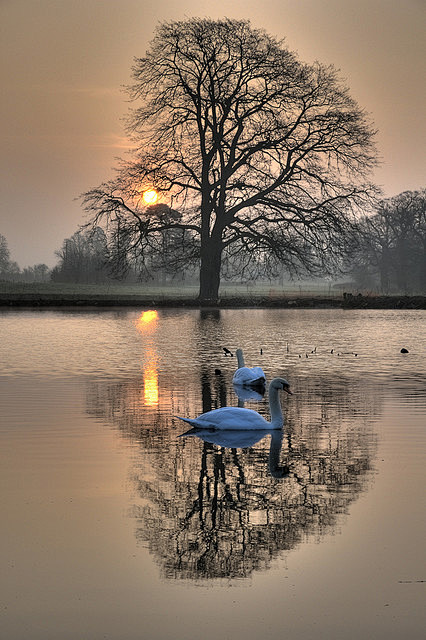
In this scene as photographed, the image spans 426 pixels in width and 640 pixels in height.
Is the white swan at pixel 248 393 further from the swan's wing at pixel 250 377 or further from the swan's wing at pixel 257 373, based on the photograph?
the swan's wing at pixel 257 373

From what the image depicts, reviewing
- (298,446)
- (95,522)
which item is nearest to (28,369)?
(298,446)

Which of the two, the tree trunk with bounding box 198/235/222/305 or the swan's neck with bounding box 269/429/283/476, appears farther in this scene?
the tree trunk with bounding box 198/235/222/305

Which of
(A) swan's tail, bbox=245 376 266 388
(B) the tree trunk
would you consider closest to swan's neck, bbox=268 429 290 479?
(A) swan's tail, bbox=245 376 266 388

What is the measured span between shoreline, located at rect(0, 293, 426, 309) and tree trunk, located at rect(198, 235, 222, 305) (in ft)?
5.09

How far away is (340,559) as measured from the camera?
6.70 metres

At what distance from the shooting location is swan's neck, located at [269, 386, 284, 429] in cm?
1255

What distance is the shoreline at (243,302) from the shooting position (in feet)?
192

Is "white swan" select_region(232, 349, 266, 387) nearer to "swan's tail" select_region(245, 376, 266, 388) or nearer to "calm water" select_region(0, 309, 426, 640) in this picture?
"swan's tail" select_region(245, 376, 266, 388)

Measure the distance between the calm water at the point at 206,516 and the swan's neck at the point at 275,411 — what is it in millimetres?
187

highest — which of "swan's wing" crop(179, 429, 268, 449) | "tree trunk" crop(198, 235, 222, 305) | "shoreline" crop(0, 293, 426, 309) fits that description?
"tree trunk" crop(198, 235, 222, 305)

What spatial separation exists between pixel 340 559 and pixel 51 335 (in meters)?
26.4

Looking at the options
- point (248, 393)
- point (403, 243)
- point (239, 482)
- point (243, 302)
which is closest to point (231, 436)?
point (239, 482)

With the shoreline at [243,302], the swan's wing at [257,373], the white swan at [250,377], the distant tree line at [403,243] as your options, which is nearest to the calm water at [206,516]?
the white swan at [250,377]

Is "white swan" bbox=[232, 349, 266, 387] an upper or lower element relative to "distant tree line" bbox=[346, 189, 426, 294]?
lower
